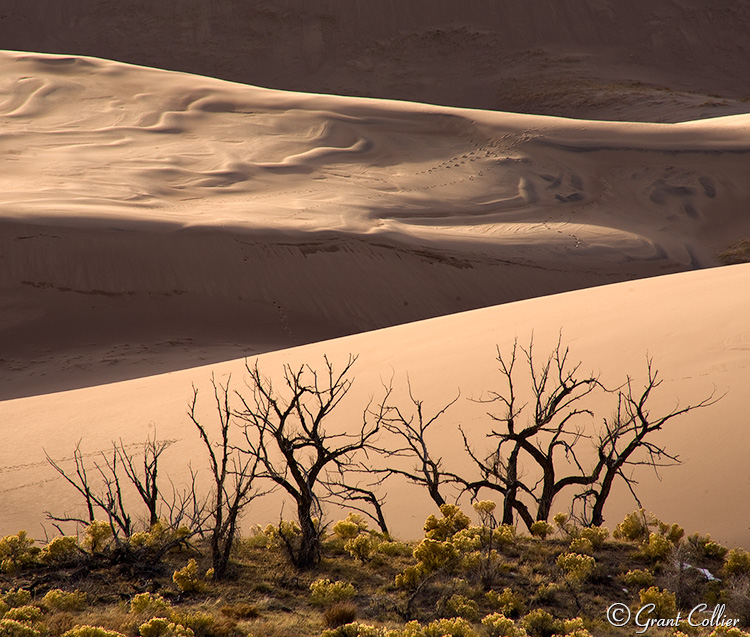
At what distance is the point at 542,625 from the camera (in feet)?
12.4

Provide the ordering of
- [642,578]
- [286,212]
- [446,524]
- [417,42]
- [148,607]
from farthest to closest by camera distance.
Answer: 1. [417,42]
2. [286,212]
3. [446,524]
4. [642,578]
5. [148,607]

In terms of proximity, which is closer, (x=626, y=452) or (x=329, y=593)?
(x=329, y=593)

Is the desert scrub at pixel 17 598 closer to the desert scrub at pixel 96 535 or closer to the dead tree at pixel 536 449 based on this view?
the desert scrub at pixel 96 535

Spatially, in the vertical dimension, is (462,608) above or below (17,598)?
below

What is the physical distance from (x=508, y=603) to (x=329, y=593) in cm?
95

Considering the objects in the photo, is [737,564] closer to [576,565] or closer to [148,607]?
[576,565]

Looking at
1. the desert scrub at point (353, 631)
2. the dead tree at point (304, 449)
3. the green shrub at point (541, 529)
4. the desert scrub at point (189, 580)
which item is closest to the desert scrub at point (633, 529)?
the green shrub at point (541, 529)

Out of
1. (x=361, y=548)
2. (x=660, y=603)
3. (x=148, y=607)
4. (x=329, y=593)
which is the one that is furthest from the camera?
(x=361, y=548)

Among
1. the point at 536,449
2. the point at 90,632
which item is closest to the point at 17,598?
the point at 90,632

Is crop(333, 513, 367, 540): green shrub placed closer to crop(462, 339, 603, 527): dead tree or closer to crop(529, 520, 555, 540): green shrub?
crop(462, 339, 603, 527): dead tree

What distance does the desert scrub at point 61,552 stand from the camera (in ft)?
15.0

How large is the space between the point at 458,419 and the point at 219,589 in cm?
271

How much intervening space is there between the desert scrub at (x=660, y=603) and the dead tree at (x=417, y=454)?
1.37 metres

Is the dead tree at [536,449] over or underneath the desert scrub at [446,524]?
over
